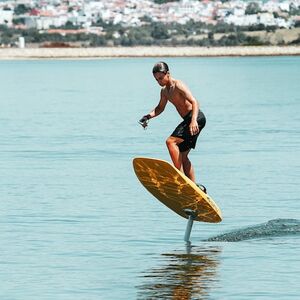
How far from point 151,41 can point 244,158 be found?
554 feet

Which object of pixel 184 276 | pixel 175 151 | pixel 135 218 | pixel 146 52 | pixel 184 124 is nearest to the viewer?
pixel 184 276

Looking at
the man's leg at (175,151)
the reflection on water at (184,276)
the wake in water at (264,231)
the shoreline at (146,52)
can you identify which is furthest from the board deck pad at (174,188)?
the shoreline at (146,52)

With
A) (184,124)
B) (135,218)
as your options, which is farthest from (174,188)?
(135,218)

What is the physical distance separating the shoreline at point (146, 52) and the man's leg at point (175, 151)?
506ft

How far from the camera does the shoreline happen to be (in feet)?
570

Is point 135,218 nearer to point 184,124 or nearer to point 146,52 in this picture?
point 184,124

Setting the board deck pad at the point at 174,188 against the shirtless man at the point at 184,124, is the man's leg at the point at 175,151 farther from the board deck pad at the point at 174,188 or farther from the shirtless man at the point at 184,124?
the board deck pad at the point at 174,188

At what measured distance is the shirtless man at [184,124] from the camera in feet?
53.6

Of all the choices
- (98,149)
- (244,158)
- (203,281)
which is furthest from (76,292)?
(98,149)

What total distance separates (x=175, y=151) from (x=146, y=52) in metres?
159

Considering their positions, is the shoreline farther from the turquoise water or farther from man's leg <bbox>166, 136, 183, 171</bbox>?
man's leg <bbox>166, 136, 183, 171</bbox>

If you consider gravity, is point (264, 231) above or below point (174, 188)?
below

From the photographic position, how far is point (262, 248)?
1702cm

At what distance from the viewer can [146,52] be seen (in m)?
175
